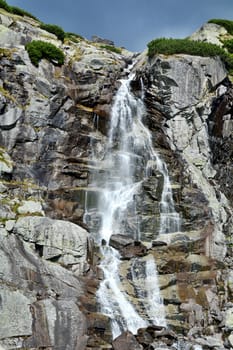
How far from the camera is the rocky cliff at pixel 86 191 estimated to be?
22.9 metres

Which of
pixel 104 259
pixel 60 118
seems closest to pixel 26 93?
pixel 60 118

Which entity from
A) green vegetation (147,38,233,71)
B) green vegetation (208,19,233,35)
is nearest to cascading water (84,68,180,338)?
green vegetation (147,38,233,71)

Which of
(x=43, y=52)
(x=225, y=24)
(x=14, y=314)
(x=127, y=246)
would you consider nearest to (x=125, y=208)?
(x=127, y=246)

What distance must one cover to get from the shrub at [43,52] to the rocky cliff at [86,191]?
2.04 ft

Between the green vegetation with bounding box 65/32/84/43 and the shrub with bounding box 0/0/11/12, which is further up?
the shrub with bounding box 0/0/11/12

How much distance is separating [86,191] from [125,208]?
10.3ft

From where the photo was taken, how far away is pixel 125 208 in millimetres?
32031

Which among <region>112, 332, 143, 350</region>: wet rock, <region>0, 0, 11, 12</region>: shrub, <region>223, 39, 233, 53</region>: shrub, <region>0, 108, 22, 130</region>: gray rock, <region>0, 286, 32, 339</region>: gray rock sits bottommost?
<region>112, 332, 143, 350</region>: wet rock

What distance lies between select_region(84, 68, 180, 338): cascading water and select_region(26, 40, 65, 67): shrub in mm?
6199

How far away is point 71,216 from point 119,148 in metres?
7.74

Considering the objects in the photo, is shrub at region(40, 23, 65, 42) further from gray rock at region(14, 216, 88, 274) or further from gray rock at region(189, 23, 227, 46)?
gray rock at region(14, 216, 88, 274)

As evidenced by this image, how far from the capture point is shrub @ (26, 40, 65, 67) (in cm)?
3900

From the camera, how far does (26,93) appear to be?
35.9 metres

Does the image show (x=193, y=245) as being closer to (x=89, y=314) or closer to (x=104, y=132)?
(x=89, y=314)
